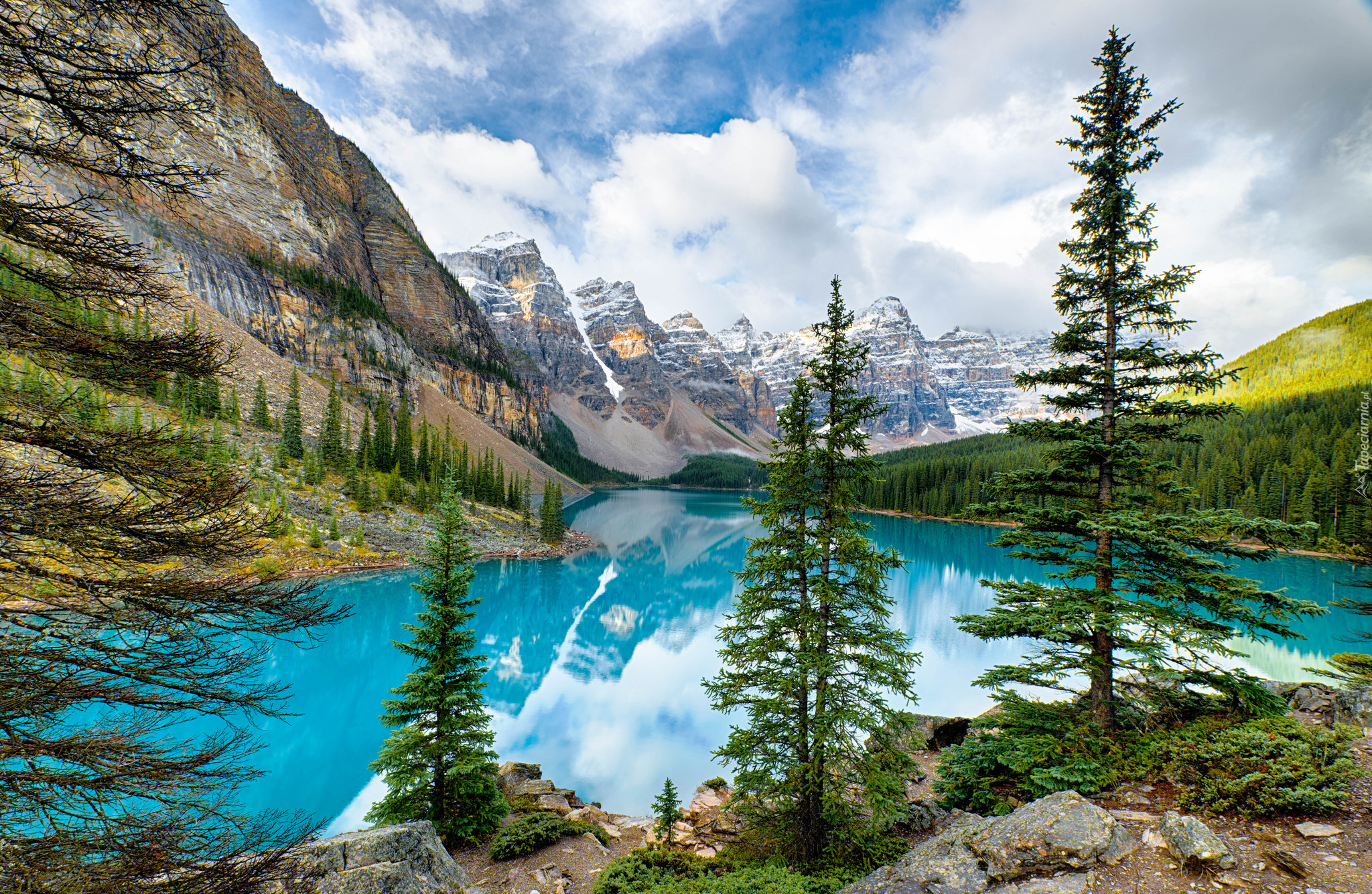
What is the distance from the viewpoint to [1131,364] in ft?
27.9

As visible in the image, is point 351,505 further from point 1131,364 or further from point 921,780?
point 1131,364

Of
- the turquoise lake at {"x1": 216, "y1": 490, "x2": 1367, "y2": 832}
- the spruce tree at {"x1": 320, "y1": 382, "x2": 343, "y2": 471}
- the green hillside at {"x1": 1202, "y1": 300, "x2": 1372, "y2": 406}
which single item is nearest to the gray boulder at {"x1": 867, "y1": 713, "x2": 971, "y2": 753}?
the turquoise lake at {"x1": 216, "y1": 490, "x2": 1367, "y2": 832}

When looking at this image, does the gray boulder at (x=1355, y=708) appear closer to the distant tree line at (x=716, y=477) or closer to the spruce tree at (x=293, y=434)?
the spruce tree at (x=293, y=434)

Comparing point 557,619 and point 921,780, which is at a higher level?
point 921,780

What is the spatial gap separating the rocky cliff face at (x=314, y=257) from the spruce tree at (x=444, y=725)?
63.6 m

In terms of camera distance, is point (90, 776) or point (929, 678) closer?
point (90, 776)

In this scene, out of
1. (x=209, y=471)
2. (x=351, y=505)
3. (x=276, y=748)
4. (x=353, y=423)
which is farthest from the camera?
(x=353, y=423)

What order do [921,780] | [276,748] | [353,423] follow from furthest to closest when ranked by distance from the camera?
[353,423], [276,748], [921,780]

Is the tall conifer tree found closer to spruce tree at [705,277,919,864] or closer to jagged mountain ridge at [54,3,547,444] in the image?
jagged mountain ridge at [54,3,547,444]

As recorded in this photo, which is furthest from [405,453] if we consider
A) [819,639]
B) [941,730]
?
[819,639]

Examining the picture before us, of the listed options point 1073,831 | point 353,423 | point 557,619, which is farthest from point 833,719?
point 353,423

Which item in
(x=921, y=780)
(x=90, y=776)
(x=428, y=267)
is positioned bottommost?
(x=921, y=780)

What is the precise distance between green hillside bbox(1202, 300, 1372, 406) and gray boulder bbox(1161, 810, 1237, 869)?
9174cm

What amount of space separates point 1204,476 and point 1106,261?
73.0 metres
